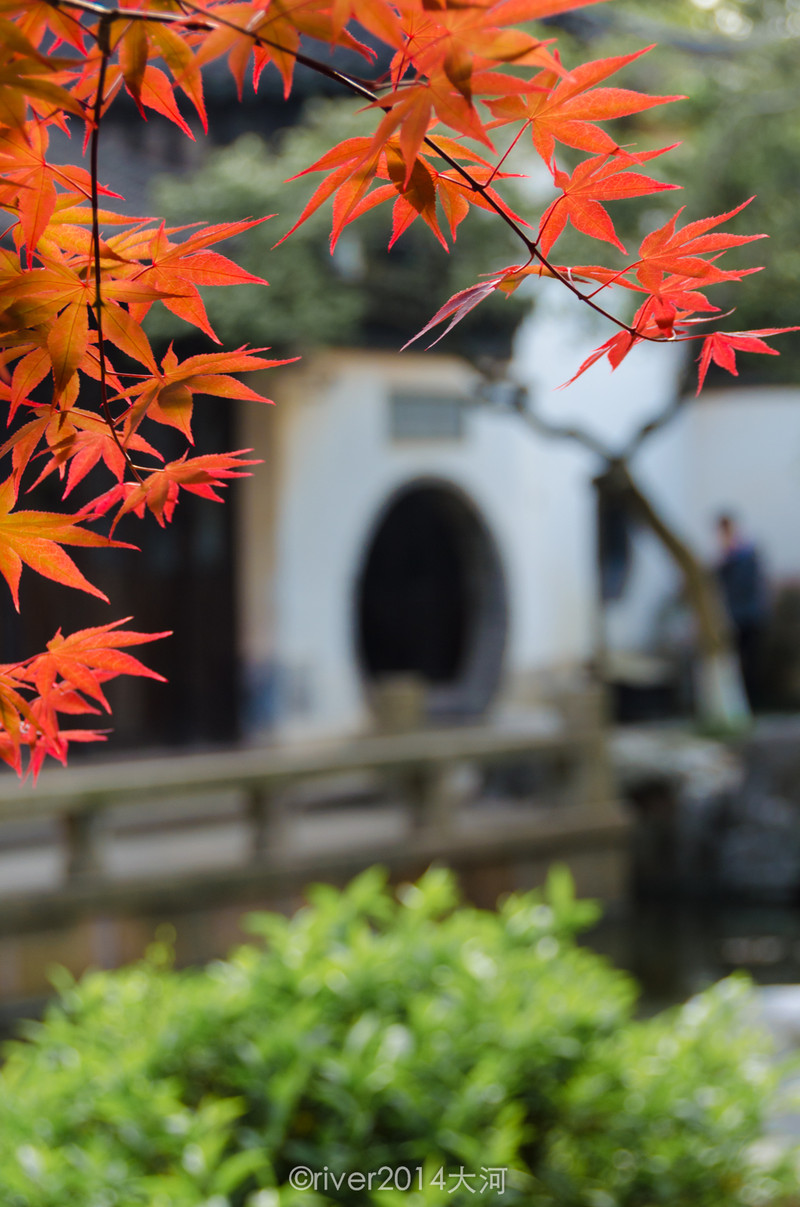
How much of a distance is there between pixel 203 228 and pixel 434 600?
29.1ft

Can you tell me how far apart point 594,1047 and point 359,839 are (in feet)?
13.1

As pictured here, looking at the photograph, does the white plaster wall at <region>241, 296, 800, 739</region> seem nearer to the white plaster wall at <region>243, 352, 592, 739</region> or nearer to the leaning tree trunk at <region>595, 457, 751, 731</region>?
the white plaster wall at <region>243, 352, 592, 739</region>

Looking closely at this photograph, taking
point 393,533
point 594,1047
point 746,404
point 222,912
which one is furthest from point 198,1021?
point 746,404

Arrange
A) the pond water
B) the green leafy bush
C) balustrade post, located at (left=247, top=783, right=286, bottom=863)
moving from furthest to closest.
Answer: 1. the pond water
2. balustrade post, located at (left=247, top=783, right=286, bottom=863)
3. the green leafy bush

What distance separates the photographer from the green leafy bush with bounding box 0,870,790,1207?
1.90 m

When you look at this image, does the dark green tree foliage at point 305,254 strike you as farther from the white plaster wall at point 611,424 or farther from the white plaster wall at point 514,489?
the white plaster wall at point 611,424

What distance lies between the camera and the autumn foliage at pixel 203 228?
0.51m

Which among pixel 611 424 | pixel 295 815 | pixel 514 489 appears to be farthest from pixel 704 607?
pixel 295 815

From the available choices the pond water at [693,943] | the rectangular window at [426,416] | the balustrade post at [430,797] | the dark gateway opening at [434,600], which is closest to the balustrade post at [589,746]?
the pond water at [693,943]

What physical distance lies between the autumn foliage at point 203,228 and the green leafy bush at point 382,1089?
1.37 m

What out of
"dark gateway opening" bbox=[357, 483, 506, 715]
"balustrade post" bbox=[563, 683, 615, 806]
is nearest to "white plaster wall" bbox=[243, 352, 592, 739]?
"dark gateway opening" bbox=[357, 483, 506, 715]

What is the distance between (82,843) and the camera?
16.7 ft

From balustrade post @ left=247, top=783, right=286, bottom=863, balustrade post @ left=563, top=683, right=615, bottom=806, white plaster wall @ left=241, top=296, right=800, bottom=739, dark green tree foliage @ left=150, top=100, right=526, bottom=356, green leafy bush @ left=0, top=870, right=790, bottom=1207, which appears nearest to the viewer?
green leafy bush @ left=0, top=870, right=790, bottom=1207

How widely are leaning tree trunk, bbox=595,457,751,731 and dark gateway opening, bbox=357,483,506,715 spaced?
155 centimetres
